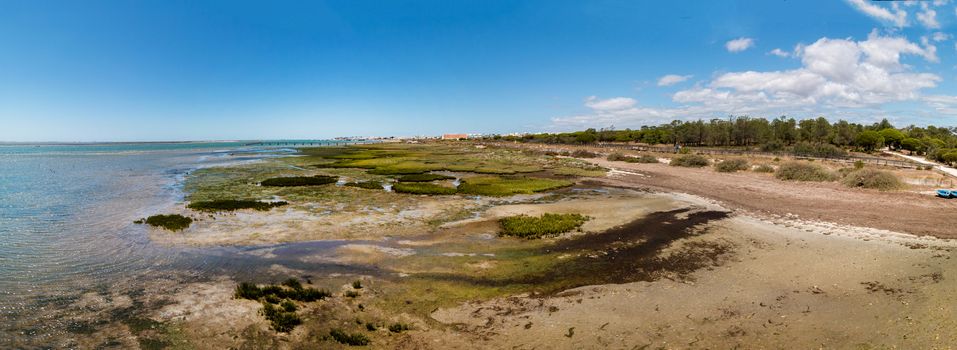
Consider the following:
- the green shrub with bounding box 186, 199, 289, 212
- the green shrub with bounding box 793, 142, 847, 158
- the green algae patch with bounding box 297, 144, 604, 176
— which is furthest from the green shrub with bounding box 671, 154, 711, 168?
the green shrub with bounding box 186, 199, 289, 212

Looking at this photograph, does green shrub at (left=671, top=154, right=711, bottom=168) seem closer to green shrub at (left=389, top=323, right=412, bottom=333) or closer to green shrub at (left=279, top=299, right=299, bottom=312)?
green shrub at (left=389, top=323, right=412, bottom=333)

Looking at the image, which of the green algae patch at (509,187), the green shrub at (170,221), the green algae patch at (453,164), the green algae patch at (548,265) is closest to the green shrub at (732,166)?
the green algae patch at (453,164)

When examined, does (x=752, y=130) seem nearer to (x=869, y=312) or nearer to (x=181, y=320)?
(x=869, y=312)

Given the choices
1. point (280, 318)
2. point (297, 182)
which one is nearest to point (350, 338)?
point (280, 318)

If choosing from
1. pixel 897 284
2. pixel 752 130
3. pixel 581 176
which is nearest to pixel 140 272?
pixel 897 284

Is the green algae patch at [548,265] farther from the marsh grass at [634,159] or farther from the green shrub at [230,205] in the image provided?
the marsh grass at [634,159]

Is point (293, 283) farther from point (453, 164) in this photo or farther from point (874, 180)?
point (453, 164)

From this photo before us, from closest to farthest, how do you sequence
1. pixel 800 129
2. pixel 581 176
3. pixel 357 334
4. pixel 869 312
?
pixel 357 334
pixel 869 312
pixel 581 176
pixel 800 129

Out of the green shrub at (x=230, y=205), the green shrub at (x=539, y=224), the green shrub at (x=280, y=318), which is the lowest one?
the green shrub at (x=280, y=318)
